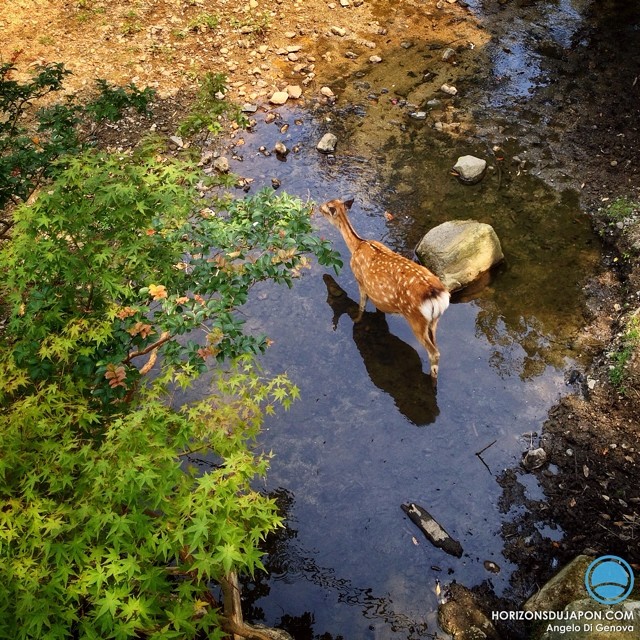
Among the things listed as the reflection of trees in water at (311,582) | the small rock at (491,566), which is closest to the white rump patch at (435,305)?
the small rock at (491,566)

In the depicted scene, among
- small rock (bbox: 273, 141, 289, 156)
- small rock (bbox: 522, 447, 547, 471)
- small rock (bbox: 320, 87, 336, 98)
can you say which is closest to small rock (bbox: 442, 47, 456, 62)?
Result: small rock (bbox: 320, 87, 336, 98)

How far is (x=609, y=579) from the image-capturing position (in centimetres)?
486

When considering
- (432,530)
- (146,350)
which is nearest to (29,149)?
(146,350)

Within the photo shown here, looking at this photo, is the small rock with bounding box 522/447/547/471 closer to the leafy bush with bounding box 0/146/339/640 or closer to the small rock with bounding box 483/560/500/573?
the small rock with bounding box 483/560/500/573

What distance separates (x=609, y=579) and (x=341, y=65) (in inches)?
357

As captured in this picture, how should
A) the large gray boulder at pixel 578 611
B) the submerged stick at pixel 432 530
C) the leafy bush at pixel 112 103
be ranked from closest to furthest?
1. the large gray boulder at pixel 578 611
2. the submerged stick at pixel 432 530
3. the leafy bush at pixel 112 103

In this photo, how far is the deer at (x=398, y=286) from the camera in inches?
244

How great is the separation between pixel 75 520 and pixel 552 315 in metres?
5.63

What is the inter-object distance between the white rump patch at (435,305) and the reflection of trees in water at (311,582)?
8.30 feet

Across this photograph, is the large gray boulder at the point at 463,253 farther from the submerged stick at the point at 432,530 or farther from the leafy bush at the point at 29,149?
the leafy bush at the point at 29,149

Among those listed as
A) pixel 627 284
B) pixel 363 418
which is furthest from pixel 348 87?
pixel 363 418

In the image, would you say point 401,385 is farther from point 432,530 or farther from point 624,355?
point 624,355

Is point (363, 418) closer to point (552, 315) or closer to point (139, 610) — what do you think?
point (552, 315)

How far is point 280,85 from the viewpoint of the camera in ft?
33.9
